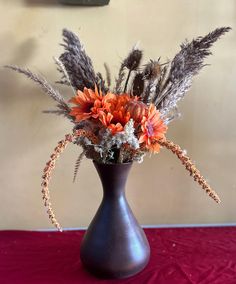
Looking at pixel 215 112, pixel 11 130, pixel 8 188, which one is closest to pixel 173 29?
pixel 215 112

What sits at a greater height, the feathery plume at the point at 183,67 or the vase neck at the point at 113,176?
the feathery plume at the point at 183,67

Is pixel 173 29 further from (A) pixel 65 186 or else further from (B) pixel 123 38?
(A) pixel 65 186

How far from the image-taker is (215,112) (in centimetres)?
103

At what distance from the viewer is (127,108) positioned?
0.67 metres

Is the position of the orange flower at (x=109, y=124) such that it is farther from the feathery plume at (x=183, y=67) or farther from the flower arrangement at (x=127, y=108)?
the feathery plume at (x=183, y=67)

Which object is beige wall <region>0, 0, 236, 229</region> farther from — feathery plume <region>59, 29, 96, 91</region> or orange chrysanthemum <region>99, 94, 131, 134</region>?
orange chrysanthemum <region>99, 94, 131, 134</region>

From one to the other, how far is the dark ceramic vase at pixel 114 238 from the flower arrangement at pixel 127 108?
5 centimetres

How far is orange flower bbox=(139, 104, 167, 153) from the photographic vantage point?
0.65 metres

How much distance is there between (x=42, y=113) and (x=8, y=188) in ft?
0.82

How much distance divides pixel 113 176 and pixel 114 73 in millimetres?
364

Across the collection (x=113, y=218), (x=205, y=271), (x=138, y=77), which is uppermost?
Result: (x=138, y=77)

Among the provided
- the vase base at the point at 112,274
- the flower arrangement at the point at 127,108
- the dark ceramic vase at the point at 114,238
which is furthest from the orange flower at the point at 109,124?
the vase base at the point at 112,274

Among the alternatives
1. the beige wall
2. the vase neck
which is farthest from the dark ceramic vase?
the beige wall

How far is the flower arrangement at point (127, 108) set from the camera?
2.16 feet
